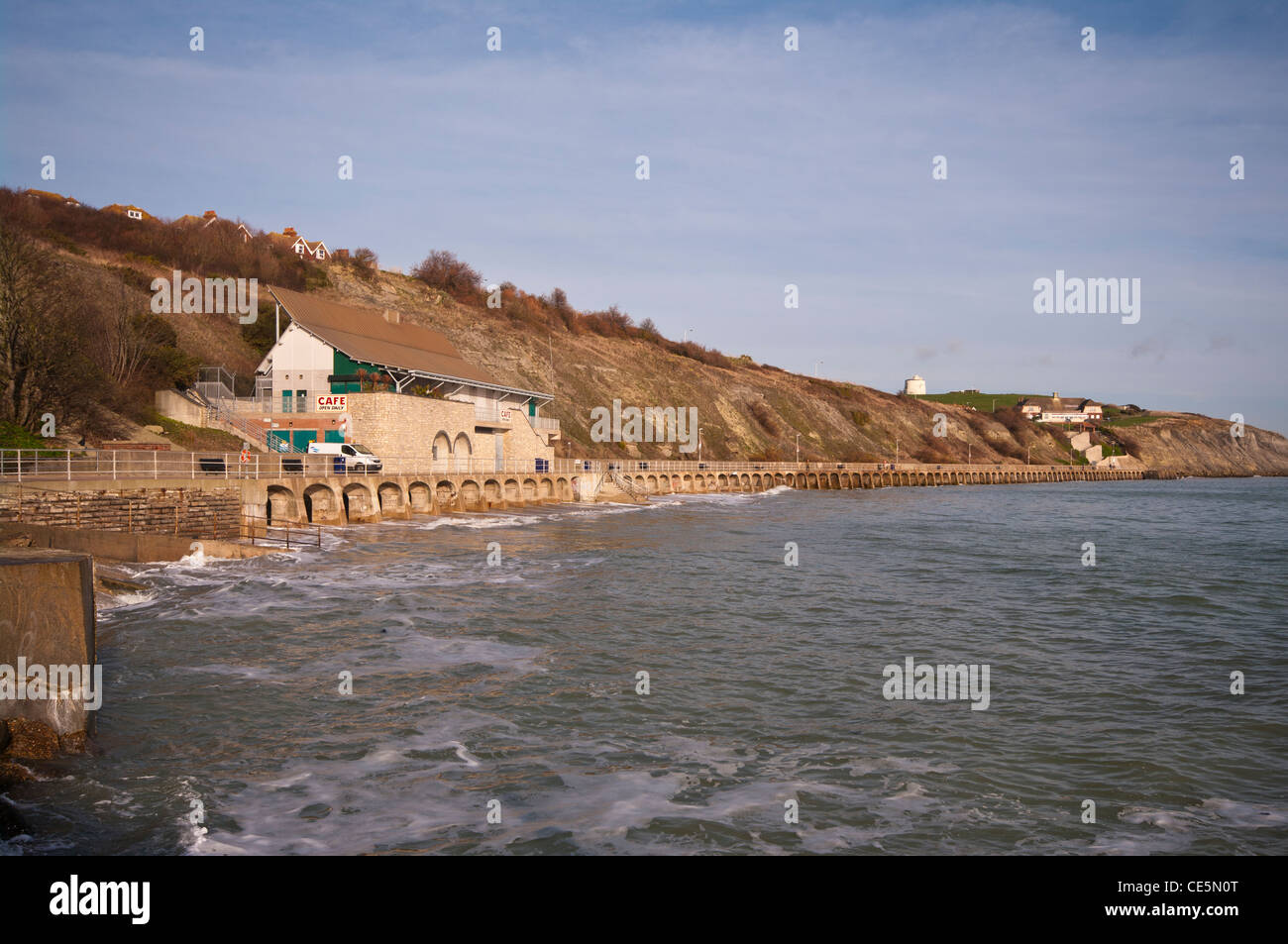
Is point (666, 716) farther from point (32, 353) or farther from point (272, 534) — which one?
point (32, 353)

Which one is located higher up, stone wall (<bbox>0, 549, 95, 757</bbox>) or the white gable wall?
the white gable wall

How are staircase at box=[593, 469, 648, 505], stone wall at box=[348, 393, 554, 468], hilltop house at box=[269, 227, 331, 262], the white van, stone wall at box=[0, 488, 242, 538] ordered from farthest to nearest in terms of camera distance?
hilltop house at box=[269, 227, 331, 262]
staircase at box=[593, 469, 648, 505]
stone wall at box=[348, 393, 554, 468]
the white van
stone wall at box=[0, 488, 242, 538]

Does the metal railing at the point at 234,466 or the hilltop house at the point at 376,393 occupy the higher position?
the hilltop house at the point at 376,393

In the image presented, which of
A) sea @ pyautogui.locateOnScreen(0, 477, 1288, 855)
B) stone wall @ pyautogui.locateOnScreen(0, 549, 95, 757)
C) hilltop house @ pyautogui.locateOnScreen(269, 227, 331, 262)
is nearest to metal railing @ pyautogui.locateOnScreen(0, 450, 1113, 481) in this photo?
sea @ pyautogui.locateOnScreen(0, 477, 1288, 855)

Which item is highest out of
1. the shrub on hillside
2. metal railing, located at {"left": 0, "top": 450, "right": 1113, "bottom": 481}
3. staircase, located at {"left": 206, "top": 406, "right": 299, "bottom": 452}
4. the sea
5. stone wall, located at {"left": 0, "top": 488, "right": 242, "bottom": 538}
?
the shrub on hillside

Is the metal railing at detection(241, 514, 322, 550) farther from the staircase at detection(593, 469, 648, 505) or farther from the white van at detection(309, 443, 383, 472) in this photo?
the staircase at detection(593, 469, 648, 505)

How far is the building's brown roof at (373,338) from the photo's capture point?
1982 inches

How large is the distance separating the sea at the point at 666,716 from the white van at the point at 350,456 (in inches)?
562

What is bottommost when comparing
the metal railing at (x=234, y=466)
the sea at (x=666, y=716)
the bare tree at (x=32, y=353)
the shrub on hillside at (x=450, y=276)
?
the sea at (x=666, y=716)

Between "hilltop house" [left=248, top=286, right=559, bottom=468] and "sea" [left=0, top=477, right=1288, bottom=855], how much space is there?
20.0 m

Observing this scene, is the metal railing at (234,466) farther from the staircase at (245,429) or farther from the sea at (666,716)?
the sea at (666,716)

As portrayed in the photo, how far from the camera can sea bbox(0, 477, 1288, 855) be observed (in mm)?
8711

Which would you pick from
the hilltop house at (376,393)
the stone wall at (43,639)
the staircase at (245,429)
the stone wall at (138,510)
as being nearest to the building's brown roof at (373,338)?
the hilltop house at (376,393)

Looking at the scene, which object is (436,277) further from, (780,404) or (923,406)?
(923,406)
